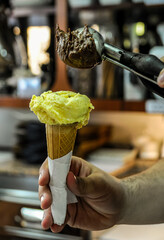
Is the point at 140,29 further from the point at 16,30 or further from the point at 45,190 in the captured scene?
the point at 45,190

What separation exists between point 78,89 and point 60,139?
172 cm

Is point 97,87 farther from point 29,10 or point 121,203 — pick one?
point 121,203

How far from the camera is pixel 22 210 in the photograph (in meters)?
2.31

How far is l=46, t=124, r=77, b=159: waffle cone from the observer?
98 cm

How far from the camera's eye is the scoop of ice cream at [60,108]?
37.4 inches

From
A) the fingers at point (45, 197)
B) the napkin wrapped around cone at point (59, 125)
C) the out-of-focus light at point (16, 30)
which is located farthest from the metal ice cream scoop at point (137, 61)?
the out-of-focus light at point (16, 30)

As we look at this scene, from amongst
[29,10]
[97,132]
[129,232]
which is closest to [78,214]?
[129,232]

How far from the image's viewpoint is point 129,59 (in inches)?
41.4

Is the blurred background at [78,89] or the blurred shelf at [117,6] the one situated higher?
the blurred shelf at [117,6]

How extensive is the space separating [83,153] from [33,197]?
0.53 m

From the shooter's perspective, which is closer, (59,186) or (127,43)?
(59,186)

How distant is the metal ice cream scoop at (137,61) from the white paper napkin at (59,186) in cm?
29

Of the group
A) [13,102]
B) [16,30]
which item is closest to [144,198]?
[13,102]

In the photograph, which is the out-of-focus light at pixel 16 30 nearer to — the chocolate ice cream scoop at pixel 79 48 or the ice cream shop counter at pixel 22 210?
the ice cream shop counter at pixel 22 210
